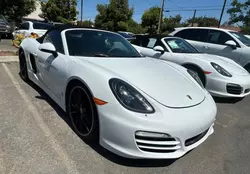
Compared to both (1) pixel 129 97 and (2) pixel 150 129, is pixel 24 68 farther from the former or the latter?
(2) pixel 150 129

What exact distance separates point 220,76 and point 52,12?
89.7 ft

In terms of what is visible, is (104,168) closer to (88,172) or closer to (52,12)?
(88,172)

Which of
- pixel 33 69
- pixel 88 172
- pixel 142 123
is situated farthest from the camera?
pixel 33 69

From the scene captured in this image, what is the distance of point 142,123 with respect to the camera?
1814 mm

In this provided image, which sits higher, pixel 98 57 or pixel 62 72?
pixel 98 57

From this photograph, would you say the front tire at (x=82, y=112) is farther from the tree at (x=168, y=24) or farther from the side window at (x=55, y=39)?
the tree at (x=168, y=24)

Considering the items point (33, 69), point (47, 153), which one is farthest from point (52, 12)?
point (47, 153)

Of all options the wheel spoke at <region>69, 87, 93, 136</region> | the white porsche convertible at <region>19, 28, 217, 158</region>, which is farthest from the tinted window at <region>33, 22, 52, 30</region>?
the wheel spoke at <region>69, 87, 93, 136</region>

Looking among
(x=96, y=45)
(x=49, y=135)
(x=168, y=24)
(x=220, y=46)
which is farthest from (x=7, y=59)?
(x=168, y=24)

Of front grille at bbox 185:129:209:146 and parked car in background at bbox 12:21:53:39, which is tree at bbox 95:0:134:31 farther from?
front grille at bbox 185:129:209:146

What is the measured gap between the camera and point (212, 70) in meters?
4.02

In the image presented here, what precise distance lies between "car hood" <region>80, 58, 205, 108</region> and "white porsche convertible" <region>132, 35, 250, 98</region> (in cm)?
94

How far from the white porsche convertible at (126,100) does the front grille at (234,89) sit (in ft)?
4.36

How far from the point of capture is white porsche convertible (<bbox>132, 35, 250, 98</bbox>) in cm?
388
